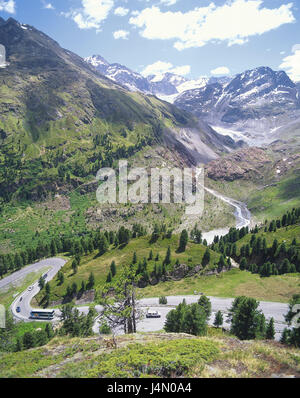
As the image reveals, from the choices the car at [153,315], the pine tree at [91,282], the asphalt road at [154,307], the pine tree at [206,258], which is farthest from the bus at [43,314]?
the pine tree at [206,258]

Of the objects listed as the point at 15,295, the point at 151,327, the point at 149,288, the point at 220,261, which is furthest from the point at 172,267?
the point at 15,295

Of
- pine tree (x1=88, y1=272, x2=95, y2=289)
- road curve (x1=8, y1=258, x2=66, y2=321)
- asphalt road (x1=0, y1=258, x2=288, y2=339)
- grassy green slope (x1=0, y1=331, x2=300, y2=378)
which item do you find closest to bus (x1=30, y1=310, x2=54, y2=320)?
asphalt road (x1=0, y1=258, x2=288, y2=339)

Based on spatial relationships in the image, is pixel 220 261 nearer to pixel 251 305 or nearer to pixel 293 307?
pixel 293 307

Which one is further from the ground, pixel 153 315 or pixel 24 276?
pixel 153 315

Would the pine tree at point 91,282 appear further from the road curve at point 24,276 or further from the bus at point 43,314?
the road curve at point 24,276

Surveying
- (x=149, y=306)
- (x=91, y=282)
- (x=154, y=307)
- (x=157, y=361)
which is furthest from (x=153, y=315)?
(x=157, y=361)

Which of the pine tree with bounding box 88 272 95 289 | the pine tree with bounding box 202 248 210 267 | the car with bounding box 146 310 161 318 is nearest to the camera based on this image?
the car with bounding box 146 310 161 318

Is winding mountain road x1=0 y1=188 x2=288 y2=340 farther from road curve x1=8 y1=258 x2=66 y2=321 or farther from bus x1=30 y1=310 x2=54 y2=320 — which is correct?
bus x1=30 y1=310 x2=54 y2=320

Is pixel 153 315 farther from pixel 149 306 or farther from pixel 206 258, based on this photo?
pixel 206 258
